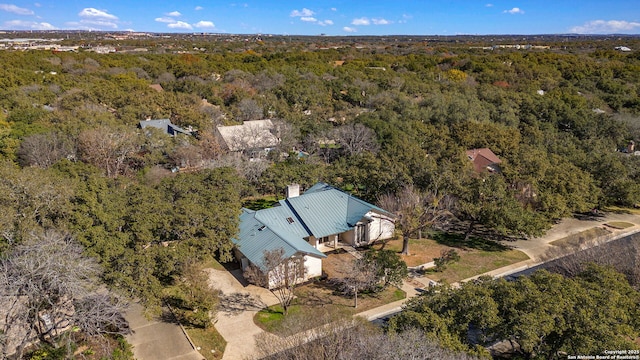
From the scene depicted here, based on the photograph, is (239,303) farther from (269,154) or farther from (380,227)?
(269,154)

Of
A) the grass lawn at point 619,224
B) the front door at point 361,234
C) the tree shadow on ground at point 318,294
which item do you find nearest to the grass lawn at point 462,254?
the front door at point 361,234

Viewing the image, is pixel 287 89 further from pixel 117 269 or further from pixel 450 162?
pixel 117 269

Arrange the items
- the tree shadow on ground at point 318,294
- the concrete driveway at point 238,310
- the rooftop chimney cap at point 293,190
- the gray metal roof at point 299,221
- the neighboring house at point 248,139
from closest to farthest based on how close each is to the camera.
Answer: the concrete driveway at point 238,310 < the tree shadow on ground at point 318,294 < the gray metal roof at point 299,221 < the rooftop chimney cap at point 293,190 < the neighboring house at point 248,139

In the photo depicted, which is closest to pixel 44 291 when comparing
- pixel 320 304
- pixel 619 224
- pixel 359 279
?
pixel 320 304

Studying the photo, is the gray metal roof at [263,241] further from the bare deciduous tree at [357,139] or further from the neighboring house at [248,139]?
the bare deciduous tree at [357,139]

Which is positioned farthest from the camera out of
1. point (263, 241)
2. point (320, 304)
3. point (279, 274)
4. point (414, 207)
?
point (414, 207)
